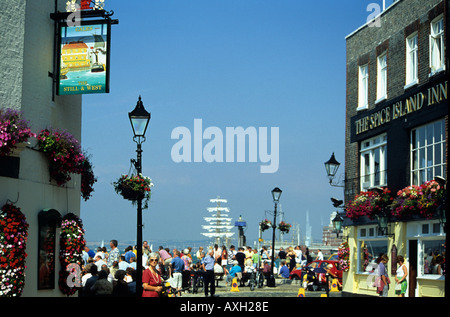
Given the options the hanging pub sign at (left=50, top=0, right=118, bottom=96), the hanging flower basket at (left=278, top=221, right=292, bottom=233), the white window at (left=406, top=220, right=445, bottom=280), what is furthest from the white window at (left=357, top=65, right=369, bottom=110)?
the hanging pub sign at (left=50, top=0, right=118, bottom=96)

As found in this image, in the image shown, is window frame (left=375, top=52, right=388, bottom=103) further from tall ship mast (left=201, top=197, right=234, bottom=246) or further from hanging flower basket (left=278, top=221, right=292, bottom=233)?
tall ship mast (left=201, top=197, right=234, bottom=246)

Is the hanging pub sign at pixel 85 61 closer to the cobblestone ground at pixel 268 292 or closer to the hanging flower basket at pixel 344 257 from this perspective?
the cobblestone ground at pixel 268 292

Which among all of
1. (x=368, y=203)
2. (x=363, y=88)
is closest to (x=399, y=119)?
(x=368, y=203)

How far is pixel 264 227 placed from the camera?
1801 inches

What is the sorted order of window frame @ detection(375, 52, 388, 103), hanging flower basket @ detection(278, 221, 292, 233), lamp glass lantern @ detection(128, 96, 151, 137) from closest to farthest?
lamp glass lantern @ detection(128, 96, 151, 137), window frame @ detection(375, 52, 388, 103), hanging flower basket @ detection(278, 221, 292, 233)

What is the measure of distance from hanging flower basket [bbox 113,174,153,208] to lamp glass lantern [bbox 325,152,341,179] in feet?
41.6

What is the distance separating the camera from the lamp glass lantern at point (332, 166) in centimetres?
2962

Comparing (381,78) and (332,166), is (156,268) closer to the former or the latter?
(332,166)

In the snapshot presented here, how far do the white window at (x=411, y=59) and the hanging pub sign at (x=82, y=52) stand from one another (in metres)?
12.1

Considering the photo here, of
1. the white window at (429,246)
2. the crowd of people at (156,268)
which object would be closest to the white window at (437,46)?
the white window at (429,246)

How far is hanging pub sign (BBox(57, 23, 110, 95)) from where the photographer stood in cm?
1886

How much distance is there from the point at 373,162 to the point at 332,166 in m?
1.77

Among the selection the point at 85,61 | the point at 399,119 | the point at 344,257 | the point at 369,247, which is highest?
the point at 85,61

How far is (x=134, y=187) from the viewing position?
59.4 feet
